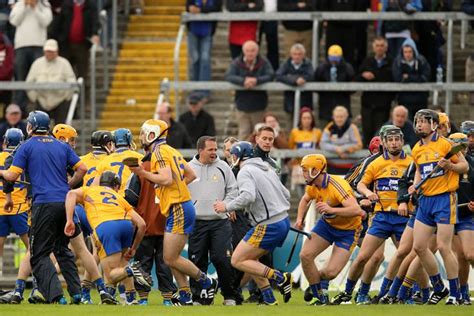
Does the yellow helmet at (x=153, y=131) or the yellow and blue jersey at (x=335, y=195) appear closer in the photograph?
the yellow helmet at (x=153, y=131)

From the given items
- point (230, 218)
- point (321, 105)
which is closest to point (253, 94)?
point (321, 105)

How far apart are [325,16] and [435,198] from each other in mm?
9042

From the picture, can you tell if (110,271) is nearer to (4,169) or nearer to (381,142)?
(4,169)

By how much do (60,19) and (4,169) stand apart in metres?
8.81

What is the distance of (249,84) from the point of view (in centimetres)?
2767

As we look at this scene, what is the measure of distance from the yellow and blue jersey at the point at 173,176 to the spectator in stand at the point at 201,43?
892cm

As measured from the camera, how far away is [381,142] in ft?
71.6

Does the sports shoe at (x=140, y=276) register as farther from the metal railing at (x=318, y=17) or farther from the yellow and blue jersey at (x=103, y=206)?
the metal railing at (x=318, y=17)

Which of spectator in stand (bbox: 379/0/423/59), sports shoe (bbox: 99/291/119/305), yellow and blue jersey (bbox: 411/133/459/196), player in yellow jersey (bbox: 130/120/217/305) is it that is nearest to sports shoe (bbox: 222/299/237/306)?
player in yellow jersey (bbox: 130/120/217/305)

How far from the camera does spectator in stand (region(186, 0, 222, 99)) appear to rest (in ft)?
95.8

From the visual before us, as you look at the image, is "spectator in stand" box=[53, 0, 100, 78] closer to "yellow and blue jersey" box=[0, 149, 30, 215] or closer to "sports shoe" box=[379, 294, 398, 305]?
"yellow and blue jersey" box=[0, 149, 30, 215]

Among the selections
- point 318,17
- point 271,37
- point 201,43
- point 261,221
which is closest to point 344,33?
point 318,17

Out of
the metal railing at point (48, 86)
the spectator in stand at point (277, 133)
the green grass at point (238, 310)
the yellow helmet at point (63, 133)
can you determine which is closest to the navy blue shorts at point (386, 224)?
the green grass at point (238, 310)

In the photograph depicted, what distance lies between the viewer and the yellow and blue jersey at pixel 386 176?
21.5 meters
